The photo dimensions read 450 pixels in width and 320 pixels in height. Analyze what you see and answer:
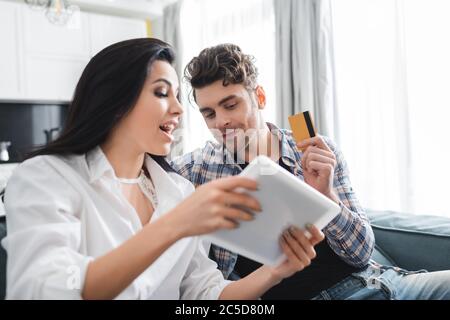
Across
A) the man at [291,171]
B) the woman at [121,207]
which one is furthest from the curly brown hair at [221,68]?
the woman at [121,207]

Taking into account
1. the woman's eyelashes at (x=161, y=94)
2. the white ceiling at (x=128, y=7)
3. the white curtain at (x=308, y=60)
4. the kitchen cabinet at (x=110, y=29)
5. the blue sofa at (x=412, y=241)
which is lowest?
the blue sofa at (x=412, y=241)

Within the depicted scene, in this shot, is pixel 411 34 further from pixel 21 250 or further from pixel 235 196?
pixel 21 250

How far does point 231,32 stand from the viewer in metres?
3.32

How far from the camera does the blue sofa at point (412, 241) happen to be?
1.32 metres

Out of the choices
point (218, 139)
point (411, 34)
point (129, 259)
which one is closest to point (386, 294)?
point (218, 139)

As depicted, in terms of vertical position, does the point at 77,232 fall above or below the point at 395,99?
below

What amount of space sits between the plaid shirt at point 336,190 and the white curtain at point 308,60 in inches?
40.6

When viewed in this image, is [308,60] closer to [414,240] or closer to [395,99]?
[395,99]

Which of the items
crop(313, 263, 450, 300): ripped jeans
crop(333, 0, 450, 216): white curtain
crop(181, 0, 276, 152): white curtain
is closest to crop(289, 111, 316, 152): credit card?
crop(313, 263, 450, 300): ripped jeans

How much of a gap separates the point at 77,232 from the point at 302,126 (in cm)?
60

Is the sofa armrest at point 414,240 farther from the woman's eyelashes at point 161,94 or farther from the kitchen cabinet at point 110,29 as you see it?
the kitchen cabinet at point 110,29

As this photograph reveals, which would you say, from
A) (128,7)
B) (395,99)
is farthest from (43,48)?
(395,99)

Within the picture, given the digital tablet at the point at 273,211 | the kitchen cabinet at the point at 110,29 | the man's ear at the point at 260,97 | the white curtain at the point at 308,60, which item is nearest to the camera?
the digital tablet at the point at 273,211

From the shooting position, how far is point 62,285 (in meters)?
0.65
